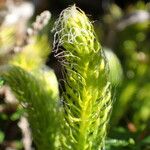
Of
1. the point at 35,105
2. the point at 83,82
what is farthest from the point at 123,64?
the point at 83,82

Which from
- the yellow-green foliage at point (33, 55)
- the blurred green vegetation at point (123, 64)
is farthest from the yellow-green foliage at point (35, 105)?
the yellow-green foliage at point (33, 55)

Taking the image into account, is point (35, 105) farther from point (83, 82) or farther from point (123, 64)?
point (123, 64)

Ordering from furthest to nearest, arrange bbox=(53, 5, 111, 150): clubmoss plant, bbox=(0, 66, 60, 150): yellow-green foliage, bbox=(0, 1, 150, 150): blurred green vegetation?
bbox=(0, 1, 150, 150): blurred green vegetation
bbox=(0, 66, 60, 150): yellow-green foliage
bbox=(53, 5, 111, 150): clubmoss plant

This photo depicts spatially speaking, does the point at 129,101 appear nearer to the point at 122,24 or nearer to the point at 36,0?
the point at 122,24

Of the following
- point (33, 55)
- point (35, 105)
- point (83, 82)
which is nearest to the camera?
point (83, 82)

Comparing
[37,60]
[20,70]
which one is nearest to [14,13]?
[37,60]

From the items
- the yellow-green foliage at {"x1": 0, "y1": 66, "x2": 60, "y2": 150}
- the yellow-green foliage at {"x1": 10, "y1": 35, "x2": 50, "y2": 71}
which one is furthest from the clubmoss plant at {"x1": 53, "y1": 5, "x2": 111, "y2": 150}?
the yellow-green foliage at {"x1": 10, "y1": 35, "x2": 50, "y2": 71}

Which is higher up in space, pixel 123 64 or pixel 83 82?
pixel 83 82

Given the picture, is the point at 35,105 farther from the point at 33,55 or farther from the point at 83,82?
the point at 33,55

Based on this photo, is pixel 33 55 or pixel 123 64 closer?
pixel 33 55

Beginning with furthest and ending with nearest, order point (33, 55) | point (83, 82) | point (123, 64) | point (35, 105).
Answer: point (123, 64) < point (33, 55) < point (35, 105) < point (83, 82)

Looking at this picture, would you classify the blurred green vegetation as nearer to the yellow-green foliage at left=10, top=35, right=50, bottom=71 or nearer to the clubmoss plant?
the yellow-green foliage at left=10, top=35, right=50, bottom=71
